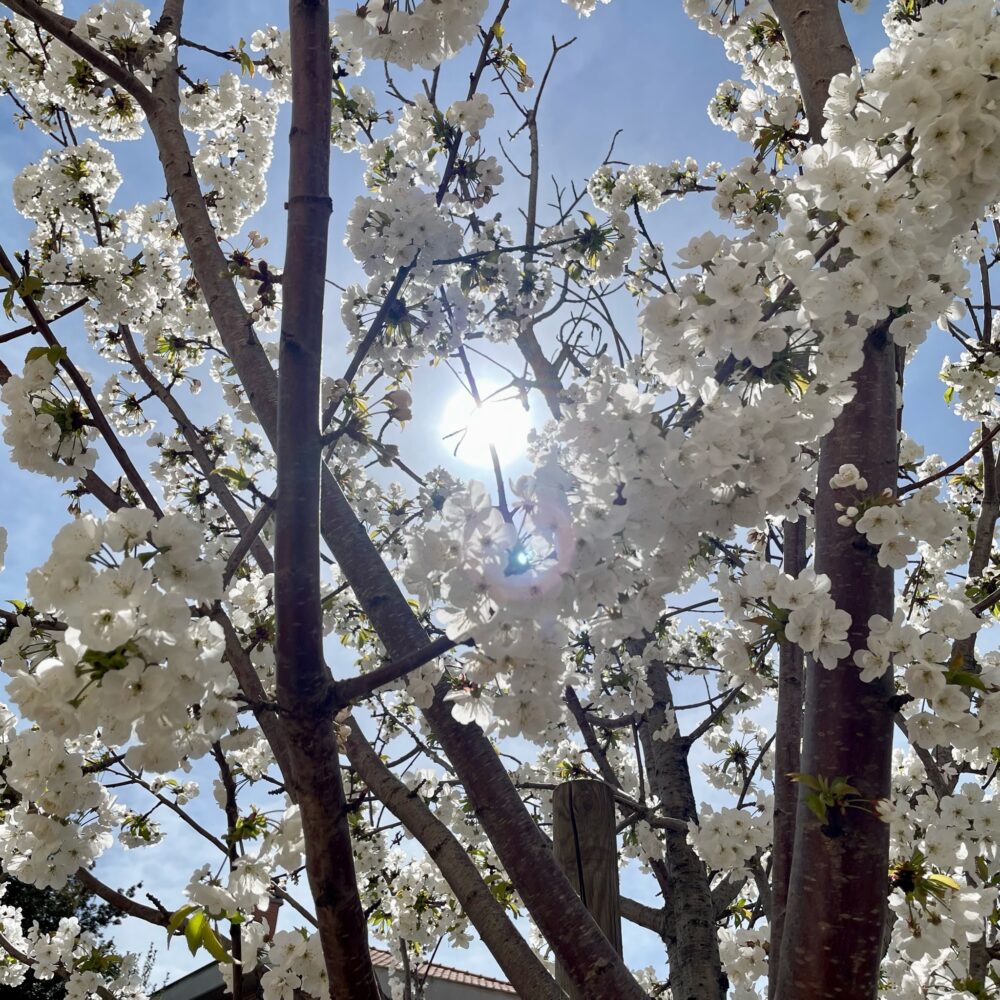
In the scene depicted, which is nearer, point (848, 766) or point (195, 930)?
point (195, 930)

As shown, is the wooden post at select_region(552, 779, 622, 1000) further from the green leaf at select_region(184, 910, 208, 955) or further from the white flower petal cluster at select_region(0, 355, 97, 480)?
the white flower petal cluster at select_region(0, 355, 97, 480)

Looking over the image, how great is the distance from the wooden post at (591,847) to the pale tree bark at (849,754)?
0.54 meters

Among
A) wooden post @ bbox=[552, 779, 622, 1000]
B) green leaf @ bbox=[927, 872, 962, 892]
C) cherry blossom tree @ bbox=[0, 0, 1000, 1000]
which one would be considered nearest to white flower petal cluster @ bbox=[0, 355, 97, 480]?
cherry blossom tree @ bbox=[0, 0, 1000, 1000]

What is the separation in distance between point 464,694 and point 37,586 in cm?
77

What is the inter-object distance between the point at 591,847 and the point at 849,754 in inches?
33.9

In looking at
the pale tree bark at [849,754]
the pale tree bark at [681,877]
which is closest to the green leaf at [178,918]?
the pale tree bark at [849,754]

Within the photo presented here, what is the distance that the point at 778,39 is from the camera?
4.39 meters

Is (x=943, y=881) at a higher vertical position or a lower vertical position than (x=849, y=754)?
lower

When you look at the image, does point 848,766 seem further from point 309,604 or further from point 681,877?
point 681,877

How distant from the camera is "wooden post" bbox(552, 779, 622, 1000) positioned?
2209mm

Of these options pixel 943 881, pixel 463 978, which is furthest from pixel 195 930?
pixel 463 978

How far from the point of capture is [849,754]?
70.6 inches

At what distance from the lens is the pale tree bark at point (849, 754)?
5.46 ft

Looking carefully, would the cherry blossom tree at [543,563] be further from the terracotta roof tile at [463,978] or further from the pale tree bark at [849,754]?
the terracotta roof tile at [463,978]
